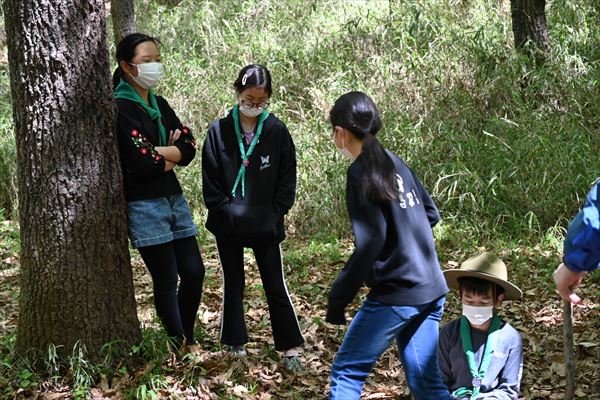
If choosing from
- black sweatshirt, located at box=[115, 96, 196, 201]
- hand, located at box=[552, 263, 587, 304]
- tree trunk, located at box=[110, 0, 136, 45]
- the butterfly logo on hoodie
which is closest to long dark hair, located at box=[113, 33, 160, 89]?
black sweatshirt, located at box=[115, 96, 196, 201]

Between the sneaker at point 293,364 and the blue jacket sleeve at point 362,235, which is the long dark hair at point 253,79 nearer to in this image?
the blue jacket sleeve at point 362,235

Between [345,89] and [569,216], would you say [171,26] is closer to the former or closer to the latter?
[345,89]

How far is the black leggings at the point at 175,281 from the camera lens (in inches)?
167

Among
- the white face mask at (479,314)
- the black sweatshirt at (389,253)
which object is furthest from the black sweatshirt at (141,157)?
the white face mask at (479,314)

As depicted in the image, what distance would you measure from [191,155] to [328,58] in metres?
5.77

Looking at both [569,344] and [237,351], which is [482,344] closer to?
[569,344]

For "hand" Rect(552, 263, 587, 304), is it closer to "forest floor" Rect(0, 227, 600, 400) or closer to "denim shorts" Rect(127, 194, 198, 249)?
"forest floor" Rect(0, 227, 600, 400)

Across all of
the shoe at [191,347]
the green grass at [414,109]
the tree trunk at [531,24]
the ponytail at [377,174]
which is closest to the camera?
the ponytail at [377,174]

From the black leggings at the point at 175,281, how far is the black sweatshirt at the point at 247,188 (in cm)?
24

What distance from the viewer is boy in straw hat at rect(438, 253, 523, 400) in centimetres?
381

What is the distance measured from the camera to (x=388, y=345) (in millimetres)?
3301

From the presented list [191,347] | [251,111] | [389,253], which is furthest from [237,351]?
[389,253]

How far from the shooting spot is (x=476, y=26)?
9.88m

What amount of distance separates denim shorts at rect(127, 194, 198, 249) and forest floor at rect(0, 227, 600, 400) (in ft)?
2.30
